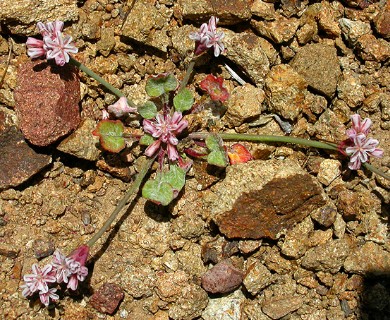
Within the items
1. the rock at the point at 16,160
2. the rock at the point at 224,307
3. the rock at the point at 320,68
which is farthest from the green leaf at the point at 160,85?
the rock at the point at 224,307

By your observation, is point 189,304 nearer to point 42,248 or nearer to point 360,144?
point 42,248

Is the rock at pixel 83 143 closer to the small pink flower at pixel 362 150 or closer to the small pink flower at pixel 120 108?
the small pink flower at pixel 120 108

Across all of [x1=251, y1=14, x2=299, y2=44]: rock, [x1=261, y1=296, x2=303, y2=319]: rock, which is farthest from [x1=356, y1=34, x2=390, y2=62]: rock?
[x1=261, y1=296, x2=303, y2=319]: rock

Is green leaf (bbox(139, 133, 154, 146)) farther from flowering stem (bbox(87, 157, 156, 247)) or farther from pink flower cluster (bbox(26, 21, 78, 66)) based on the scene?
pink flower cluster (bbox(26, 21, 78, 66))

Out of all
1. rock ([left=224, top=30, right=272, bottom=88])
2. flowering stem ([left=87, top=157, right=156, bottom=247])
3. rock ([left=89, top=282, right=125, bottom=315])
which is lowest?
rock ([left=89, top=282, right=125, bottom=315])

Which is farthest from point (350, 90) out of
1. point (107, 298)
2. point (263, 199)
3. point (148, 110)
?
point (107, 298)

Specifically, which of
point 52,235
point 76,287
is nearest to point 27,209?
point 52,235
